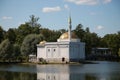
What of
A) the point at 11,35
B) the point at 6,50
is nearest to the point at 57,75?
the point at 6,50

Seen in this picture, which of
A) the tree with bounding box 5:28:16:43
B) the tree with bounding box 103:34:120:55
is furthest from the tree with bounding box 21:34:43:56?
the tree with bounding box 103:34:120:55

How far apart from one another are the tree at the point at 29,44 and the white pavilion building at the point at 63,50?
1.91 meters

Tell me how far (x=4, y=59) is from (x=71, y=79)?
48.8 metres

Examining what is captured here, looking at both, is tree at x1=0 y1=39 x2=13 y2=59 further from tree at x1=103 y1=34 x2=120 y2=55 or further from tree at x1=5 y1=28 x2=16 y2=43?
tree at x1=103 y1=34 x2=120 y2=55

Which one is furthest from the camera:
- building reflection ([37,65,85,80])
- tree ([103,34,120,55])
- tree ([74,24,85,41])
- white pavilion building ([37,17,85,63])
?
tree ([103,34,120,55])

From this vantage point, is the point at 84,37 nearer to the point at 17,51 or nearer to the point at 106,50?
the point at 106,50

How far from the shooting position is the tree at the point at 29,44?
285ft

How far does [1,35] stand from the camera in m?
97.2

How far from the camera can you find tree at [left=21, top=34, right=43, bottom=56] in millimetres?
86938

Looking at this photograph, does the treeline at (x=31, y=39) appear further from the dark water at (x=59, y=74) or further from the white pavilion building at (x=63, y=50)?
the dark water at (x=59, y=74)

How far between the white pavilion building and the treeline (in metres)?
3.19

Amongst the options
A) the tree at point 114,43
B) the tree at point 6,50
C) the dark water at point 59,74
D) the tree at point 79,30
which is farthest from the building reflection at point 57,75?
the tree at point 114,43

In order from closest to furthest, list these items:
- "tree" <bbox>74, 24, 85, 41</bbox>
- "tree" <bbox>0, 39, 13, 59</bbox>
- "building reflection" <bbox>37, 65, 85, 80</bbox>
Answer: "building reflection" <bbox>37, 65, 85, 80</bbox> < "tree" <bbox>0, 39, 13, 59</bbox> < "tree" <bbox>74, 24, 85, 41</bbox>

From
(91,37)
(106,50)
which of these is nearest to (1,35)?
(91,37)
